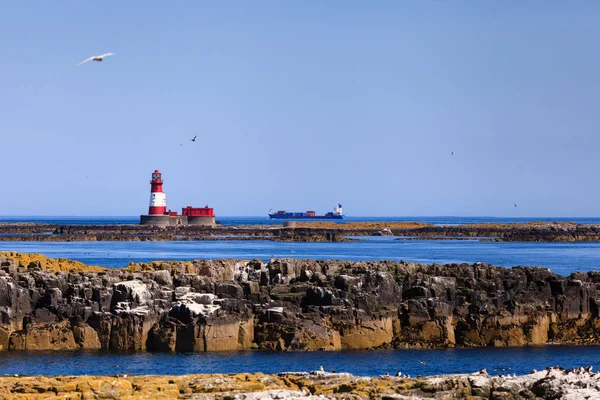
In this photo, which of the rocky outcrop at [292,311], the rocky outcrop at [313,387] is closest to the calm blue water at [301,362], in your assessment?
the rocky outcrop at [292,311]

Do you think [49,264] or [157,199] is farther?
[157,199]

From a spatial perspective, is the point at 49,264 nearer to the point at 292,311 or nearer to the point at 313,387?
the point at 292,311

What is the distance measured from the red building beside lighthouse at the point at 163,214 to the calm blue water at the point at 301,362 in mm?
85761

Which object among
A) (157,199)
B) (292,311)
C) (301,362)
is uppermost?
(157,199)

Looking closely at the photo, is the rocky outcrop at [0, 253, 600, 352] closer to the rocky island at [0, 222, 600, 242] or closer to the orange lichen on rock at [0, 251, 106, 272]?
the orange lichen on rock at [0, 251, 106, 272]

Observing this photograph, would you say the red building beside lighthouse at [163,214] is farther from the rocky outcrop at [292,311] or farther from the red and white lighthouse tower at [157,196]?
the rocky outcrop at [292,311]

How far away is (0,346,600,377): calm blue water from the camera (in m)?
26.8

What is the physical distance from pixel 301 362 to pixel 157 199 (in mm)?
92609

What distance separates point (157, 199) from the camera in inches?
4692

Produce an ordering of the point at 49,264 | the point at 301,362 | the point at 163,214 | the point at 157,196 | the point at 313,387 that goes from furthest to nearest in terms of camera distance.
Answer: the point at 163,214
the point at 157,196
the point at 49,264
the point at 301,362
the point at 313,387

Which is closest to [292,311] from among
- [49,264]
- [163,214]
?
[49,264]

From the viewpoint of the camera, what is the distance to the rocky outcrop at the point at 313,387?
59.5 feet

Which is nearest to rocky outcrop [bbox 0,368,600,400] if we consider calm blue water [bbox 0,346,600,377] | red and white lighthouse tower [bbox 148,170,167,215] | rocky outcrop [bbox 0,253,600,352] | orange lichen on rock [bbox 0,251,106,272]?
calm blue water [bbox 0,346,600,377]

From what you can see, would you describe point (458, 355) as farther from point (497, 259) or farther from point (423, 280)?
point (497, 259)
